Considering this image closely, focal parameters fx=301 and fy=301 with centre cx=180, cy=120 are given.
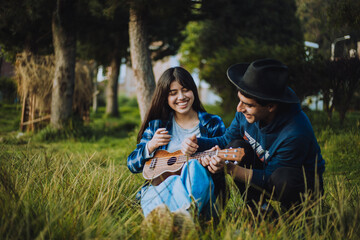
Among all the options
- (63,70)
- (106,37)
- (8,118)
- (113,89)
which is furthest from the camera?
(113,89)

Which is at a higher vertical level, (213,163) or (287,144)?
(287,144)

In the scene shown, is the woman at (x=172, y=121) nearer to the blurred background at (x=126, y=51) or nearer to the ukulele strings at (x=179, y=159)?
the ukulele strings at (x=179, y=159)

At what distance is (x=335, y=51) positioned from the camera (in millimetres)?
6605

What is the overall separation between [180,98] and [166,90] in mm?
160

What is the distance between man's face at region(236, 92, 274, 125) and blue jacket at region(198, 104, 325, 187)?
61 millimetres

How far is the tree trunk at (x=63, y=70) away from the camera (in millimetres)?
7366

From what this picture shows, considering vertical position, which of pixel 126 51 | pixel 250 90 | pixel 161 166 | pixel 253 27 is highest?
pixel 253 27

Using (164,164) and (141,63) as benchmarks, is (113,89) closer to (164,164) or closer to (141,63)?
(141,63)

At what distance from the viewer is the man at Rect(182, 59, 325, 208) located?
202 cm

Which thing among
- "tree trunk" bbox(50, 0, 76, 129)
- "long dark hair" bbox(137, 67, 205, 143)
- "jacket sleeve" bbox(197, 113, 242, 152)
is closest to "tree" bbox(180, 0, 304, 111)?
"tree trunk" bbox(50, 0, 76, 129)

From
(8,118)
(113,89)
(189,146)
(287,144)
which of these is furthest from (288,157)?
(113,89)

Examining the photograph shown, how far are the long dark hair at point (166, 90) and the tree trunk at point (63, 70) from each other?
524cm

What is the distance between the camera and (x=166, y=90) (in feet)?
9.12

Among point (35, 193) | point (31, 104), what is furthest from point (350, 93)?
point (31, 104)
